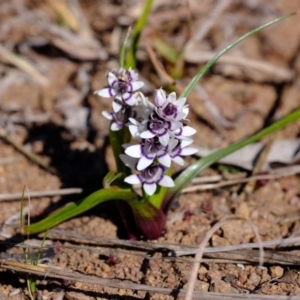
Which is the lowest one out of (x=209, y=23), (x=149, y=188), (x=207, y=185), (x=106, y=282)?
(x=106, y=282)

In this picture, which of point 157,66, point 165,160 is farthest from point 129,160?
point 157,66

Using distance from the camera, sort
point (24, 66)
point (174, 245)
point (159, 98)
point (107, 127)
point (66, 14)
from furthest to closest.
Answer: point (66, 14) < point (24, 66) < point (107, 127) < point (174, 245) < point (159, 98)

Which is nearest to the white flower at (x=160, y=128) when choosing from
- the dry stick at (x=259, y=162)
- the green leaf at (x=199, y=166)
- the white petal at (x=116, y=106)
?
the white petal at (x=116, y=106)

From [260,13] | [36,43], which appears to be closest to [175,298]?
[36,43]

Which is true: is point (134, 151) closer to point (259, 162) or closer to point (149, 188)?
point (149, 188)

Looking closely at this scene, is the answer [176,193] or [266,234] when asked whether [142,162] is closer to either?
[176,193]

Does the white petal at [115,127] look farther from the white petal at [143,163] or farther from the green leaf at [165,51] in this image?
the green leaf at [165,51]

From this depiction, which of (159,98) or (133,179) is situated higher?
(159,98)
